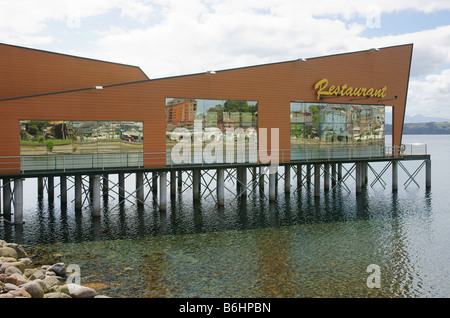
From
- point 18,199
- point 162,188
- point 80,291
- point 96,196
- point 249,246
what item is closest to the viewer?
point 80,291

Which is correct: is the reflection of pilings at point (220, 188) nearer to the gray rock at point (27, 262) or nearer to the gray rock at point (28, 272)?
the gray rock at point (27, 262)

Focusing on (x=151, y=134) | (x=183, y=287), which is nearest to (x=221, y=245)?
(x=183, y=287)

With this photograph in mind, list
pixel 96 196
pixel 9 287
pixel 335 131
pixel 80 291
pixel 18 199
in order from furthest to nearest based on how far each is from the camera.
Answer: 1. pixel 335 131
2. pixel 96 196
3. pixel 18 199
4. pixel 80 291
5. pixel 9 287

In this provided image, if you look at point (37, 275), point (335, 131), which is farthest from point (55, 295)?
point (335, 131)

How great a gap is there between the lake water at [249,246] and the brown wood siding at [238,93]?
4.26m

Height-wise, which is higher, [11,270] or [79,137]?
[79,137]

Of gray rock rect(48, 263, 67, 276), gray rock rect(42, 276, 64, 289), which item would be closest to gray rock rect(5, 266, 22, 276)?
gray rock rect(42, 276, 64, 289)

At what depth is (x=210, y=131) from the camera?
971 inches

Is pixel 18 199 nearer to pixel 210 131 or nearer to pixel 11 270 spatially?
pixel 11 270

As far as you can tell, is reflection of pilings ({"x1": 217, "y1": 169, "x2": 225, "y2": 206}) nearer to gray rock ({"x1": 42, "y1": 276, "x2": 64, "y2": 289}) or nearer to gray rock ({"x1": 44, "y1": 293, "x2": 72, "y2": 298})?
gray rock ({"x1": 42, "y1": 276, "x2": 64, "y2": 289})

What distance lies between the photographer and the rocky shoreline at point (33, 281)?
38.2 feet

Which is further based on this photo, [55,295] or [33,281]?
[33,281]

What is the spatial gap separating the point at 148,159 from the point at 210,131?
3986 millimetres

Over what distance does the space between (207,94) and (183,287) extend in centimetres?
1379
